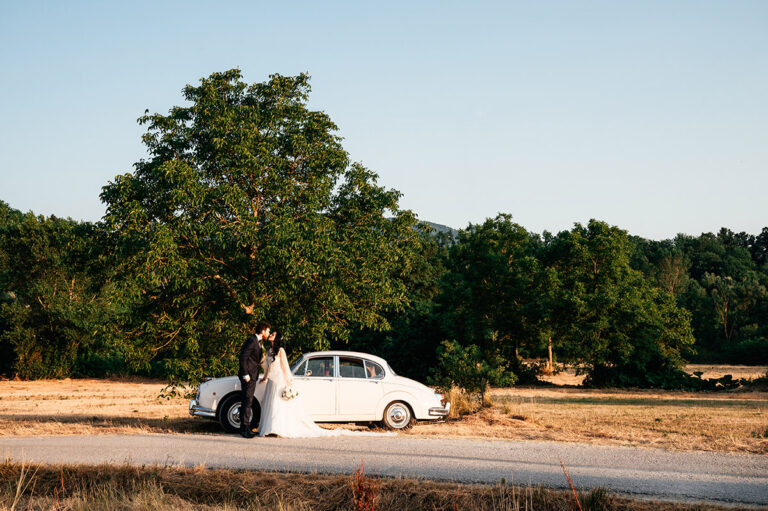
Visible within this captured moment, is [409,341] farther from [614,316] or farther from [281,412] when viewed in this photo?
[281,412]

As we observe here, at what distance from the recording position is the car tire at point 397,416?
1416 centimetres

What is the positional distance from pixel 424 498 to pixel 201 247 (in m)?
10.2

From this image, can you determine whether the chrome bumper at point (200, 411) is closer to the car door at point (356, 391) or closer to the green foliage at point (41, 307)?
the car door at point (356, 391)

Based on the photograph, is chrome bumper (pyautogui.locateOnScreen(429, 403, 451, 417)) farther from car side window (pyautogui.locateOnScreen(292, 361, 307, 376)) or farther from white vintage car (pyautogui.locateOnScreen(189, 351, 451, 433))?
car side window (pyautogui.locateOnScreen(292, 361, 307, 376))

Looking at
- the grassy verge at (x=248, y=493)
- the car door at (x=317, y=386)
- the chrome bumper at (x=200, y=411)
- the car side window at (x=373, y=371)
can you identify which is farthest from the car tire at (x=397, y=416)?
the grassy verge at (x=248, y=493)

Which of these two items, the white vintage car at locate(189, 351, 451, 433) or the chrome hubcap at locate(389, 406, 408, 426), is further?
the chrome hubcap at locate(389, 406, 408, 426)

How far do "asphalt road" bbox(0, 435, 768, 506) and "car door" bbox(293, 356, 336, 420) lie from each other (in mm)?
1608

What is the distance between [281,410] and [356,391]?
2058 millimetres

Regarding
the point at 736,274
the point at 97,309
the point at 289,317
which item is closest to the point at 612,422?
the point at 289,317

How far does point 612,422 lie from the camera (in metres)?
18.7

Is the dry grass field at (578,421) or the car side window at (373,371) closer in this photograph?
the dry grass field at (578,421)

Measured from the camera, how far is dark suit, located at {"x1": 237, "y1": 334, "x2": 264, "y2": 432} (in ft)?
40.1

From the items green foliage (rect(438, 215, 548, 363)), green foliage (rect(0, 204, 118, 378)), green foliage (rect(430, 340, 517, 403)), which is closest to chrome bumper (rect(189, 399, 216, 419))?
green foliage (rect(430, 340, 517, 403))

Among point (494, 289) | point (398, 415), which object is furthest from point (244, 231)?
point (494, 289)
